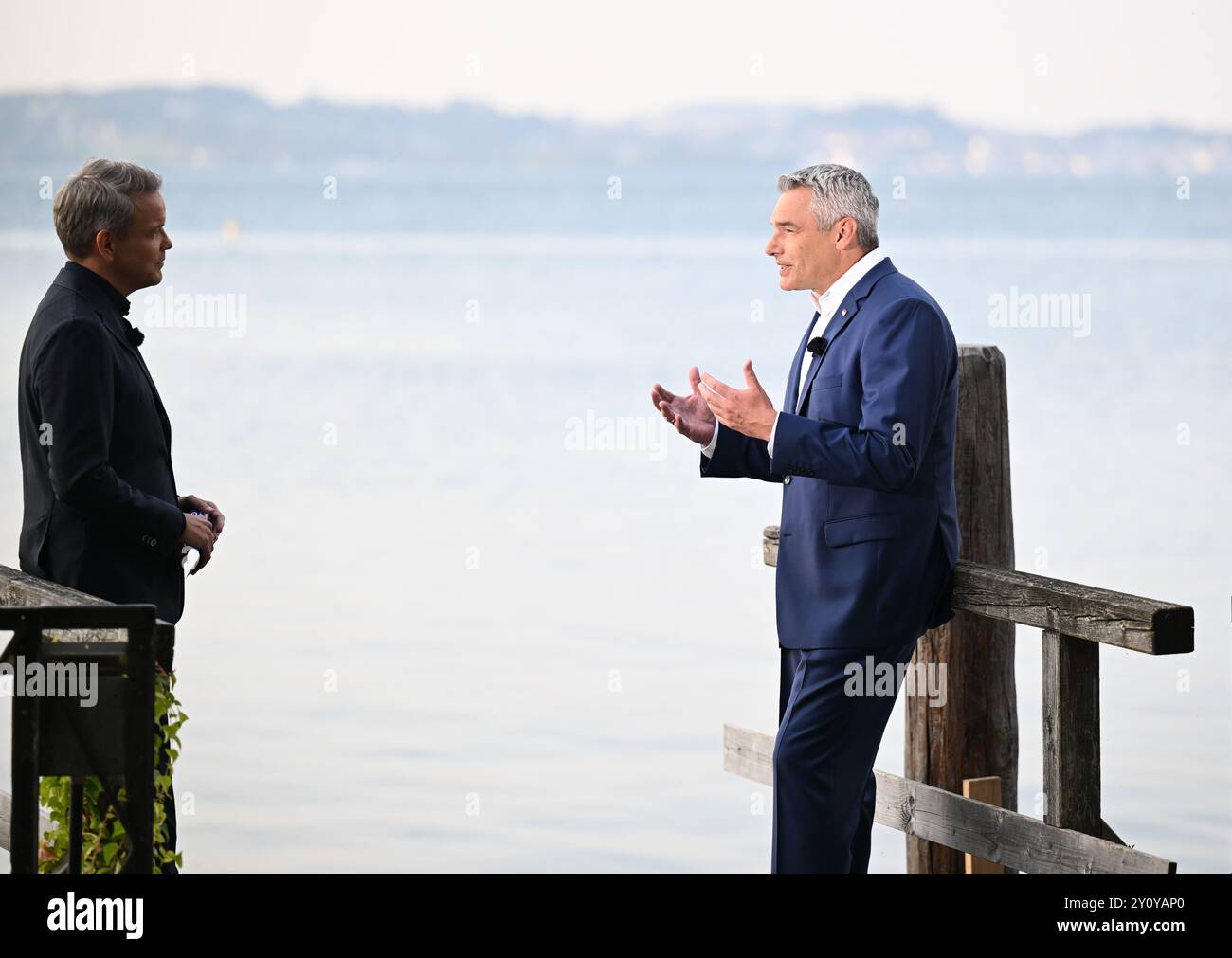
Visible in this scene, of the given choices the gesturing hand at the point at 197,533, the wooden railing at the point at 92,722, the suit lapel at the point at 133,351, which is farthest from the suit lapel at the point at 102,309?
the wooden railing at the point at 92,722

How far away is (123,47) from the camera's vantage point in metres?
20.8

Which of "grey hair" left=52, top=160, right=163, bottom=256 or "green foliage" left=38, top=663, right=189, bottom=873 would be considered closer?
"green foliage" left=38, top=663, right=189, bottom=873

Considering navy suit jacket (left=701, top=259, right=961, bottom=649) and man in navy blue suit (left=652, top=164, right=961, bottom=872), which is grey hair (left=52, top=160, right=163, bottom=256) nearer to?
man in navy blue suit (left=652, top=164, right=961, bottom=872)

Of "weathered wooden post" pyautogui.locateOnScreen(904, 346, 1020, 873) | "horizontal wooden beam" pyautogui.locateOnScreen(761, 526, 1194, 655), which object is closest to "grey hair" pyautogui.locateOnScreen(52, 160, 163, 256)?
"horizontal wooden beam" pyautogui.locateOnScreen(761, 526, 1194, 655)

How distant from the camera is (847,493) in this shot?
3441 millimetres

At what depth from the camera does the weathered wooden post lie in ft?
13.7

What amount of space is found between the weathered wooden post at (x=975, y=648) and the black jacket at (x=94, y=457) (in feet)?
5.36

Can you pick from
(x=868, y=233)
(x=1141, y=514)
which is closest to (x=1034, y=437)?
(x=1141, y=514)

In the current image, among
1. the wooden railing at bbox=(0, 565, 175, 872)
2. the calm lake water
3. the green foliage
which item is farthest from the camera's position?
the calm lake water

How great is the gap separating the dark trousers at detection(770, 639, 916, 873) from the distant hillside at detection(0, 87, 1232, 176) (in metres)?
17.0

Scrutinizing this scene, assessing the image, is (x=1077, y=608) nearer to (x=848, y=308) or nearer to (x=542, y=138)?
(x=848, y=308)

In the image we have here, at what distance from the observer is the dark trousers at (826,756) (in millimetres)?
3408

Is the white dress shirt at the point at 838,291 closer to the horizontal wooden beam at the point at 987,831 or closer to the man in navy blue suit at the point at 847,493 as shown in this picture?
the man in navy blue suit at the point at 847,493
